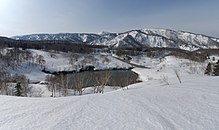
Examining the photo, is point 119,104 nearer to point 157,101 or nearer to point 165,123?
point 157,101

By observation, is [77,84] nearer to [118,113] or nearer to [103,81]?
[103,81]

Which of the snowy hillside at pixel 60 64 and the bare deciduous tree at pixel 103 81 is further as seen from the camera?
the snowy hillside at pixel 60 64

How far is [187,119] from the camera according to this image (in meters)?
3.19

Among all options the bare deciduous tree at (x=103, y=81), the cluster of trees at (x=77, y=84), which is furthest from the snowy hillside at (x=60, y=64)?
the bare deciduous tree at (x=103, y=81)

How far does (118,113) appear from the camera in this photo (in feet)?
11.2

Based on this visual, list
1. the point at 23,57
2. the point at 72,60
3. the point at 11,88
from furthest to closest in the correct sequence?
1. the point at 72,60
2. the point at 23,57
3. the point at 11,88

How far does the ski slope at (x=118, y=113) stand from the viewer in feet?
9.70

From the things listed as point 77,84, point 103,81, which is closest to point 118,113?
point 103,81

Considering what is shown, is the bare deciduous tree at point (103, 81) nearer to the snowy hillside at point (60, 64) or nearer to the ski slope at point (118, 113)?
the ski slope at point (118, 113)

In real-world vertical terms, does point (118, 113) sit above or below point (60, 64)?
above

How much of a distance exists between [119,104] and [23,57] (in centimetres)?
8898

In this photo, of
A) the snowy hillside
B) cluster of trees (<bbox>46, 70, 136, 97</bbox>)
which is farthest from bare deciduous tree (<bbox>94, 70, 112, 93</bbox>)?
the snowy hillside

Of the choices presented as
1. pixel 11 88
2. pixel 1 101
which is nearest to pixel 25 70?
pixel 11 88

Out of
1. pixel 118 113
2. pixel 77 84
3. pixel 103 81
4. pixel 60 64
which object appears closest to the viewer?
pixel 118 113
